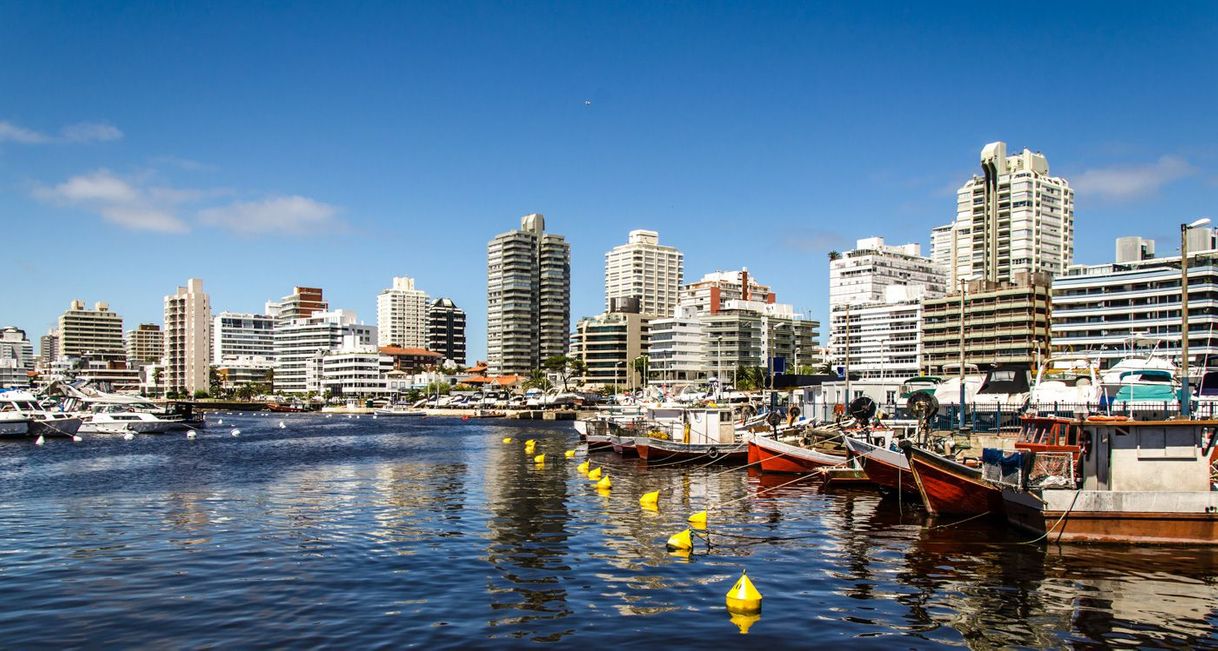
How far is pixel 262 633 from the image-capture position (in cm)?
1973

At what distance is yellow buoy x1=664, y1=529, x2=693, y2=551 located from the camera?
28.7 metres

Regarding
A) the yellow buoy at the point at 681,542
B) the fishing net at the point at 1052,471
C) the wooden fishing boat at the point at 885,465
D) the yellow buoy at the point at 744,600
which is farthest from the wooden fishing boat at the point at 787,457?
the yellow buoy at the point at 744,600

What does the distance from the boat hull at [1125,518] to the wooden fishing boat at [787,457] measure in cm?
1976

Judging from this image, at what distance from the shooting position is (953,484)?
108 feet

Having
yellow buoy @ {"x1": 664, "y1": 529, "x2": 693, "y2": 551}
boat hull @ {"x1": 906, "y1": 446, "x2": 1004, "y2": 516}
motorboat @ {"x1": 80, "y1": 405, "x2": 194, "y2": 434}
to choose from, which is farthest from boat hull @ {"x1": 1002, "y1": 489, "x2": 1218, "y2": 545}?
motorboat @ {"x1": 80, "y1": 405, "x2": 194, "y2": 434}

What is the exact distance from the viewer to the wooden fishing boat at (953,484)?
107 ft

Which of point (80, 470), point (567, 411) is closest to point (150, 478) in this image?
point (80, 470)

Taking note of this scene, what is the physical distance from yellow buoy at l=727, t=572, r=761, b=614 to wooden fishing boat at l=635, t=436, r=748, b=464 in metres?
37.8

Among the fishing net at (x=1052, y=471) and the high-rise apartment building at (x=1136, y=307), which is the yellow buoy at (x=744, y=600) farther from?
the high-rise apartment building at (x=1136, y=307)

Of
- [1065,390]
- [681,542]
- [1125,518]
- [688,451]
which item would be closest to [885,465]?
[1125,518]

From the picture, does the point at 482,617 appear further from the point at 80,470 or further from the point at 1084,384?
the point at 1084,384

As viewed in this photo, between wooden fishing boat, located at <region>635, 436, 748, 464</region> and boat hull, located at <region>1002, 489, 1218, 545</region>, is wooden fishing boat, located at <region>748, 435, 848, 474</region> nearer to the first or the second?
wooden fishing boat, located at <region>635, 436, 748, 464</region>

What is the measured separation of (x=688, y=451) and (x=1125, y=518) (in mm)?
36235

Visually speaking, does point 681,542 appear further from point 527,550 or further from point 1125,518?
point 1125,518
